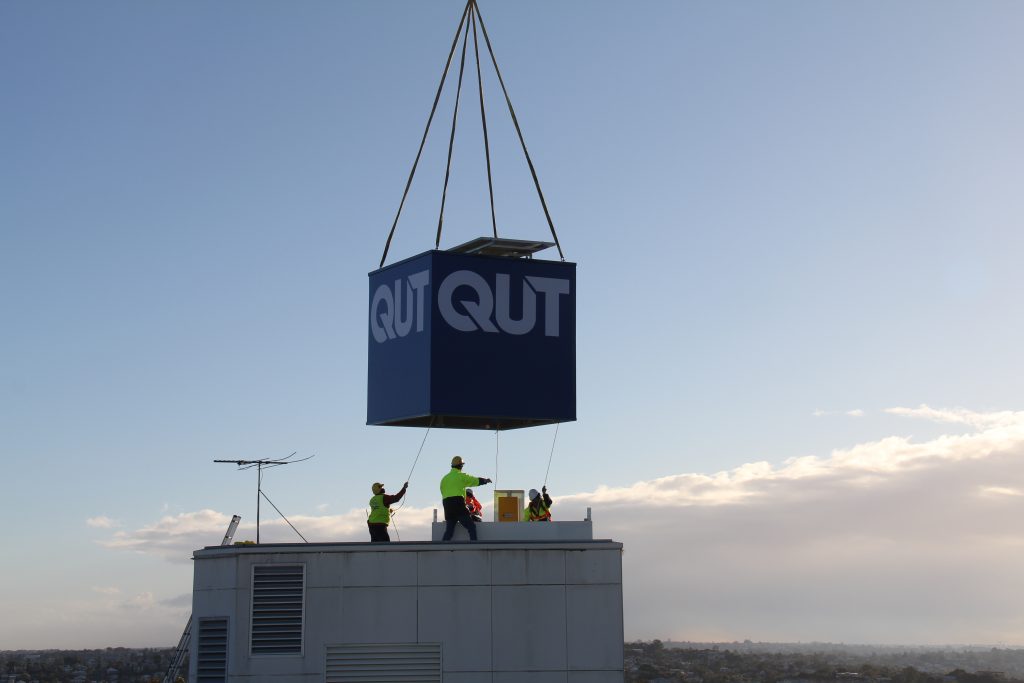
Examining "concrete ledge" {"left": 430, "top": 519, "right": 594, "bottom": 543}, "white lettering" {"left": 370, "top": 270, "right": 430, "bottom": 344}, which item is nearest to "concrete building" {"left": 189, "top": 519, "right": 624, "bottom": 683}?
"concrete ledge" {"left": 430, "top": 519, "right": 594, "bottom": 543}

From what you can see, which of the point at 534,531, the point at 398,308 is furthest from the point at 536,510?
the point at 398,308

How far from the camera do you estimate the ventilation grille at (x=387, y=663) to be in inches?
1051

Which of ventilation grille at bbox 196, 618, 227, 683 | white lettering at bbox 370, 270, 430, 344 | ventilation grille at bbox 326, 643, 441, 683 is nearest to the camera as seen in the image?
ventilation grille at bbox 326, 643, 441, 683

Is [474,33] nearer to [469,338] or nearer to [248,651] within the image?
[469,338]

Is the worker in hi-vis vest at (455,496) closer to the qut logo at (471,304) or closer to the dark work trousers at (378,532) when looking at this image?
the dark work trousers at (378,532)

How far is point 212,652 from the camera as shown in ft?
89.0

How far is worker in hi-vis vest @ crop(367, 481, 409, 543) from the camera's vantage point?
1153 inches

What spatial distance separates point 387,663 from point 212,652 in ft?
11.6

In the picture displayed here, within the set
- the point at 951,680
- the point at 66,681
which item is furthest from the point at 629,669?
the point at 66,681

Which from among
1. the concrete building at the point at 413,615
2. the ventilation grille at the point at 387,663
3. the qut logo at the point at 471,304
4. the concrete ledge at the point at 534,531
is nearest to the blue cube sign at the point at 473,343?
the qut logo at the point at 471,304

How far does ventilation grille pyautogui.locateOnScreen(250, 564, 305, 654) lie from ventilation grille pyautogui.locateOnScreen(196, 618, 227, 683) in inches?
26.6

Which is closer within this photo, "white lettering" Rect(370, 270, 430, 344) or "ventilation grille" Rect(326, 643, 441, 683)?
"ventilation grille" Rect(326, 643, 441, 683)

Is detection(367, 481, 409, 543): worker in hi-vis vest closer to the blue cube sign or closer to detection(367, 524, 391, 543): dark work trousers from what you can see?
detection(367, 524, 391, 543): dark work trousers

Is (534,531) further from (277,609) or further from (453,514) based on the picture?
(277,609)
